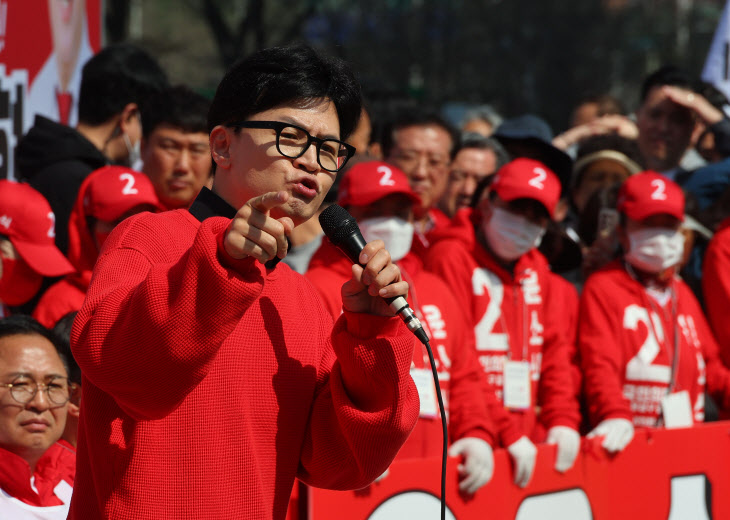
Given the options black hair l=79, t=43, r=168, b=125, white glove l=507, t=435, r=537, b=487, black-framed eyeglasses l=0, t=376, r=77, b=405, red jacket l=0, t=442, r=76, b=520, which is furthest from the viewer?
black hair l=79, t=43, r=168, b=125

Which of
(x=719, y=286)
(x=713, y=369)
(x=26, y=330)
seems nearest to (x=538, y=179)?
(x=719, y=286)

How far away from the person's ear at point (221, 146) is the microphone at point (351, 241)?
27 centimetres

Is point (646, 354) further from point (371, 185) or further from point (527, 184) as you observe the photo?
point (371, 185)

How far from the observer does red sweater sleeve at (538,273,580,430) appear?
4738mm

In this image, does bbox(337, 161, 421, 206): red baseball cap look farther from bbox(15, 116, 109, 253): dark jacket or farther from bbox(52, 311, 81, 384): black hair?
bbox(52, 311, 81, 384): black hair

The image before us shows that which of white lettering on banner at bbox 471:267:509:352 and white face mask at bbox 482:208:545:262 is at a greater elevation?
white face mask at bbox 482:208:545:262

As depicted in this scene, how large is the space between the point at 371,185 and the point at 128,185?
42.9 inches

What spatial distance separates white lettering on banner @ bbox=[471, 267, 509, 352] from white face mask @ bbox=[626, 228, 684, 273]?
0.78 m

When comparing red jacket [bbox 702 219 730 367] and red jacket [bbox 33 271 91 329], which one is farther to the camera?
red jacket [bbox 702 219 730 367]

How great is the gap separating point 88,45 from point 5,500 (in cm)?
387

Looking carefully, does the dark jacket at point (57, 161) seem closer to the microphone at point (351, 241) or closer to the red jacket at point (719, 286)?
the microphone at point (351, 241)

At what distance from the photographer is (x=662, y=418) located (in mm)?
4977

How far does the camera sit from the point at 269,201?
1841 millimetres

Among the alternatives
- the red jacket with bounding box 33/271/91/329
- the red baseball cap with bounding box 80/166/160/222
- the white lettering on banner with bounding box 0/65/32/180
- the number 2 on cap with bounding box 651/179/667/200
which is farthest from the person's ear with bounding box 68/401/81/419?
the number 2 on cap with bounding box 651/179/667/200
